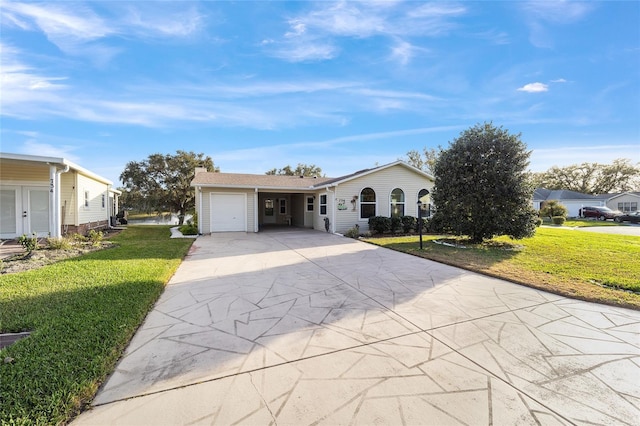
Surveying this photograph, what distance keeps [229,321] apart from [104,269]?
442cm

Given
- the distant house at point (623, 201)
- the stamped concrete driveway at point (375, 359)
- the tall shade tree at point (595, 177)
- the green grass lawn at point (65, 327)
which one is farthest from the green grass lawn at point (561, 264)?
the tall shade tree at point (595, 177)

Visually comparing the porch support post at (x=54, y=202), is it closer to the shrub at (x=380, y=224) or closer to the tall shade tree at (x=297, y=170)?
the shrub at (x=380, y=224)

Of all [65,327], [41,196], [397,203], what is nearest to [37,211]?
[41,196]

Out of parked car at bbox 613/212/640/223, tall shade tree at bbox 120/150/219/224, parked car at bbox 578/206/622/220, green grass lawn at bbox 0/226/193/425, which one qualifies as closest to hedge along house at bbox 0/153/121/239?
green grass lawn at bbox 0/226/193/425

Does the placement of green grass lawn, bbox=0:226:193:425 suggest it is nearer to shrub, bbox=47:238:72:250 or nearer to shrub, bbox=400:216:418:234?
shrub, bbox=47:238:72:250

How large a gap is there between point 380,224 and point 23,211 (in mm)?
15402

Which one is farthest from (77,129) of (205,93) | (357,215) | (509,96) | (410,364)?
(509,96)

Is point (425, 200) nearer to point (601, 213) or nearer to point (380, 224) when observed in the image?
point (380, 224)

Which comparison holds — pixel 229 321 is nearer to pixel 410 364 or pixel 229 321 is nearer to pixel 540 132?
pixel 410 364

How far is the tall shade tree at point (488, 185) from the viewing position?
30.3ft

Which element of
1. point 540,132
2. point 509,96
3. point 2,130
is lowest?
point 2,130

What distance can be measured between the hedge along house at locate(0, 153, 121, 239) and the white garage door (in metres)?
5.66

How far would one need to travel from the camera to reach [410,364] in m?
2.65

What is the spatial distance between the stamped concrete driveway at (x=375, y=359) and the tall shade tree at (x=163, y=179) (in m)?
21.0
